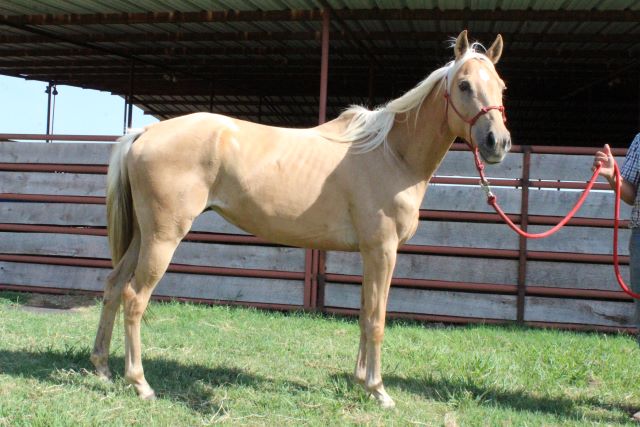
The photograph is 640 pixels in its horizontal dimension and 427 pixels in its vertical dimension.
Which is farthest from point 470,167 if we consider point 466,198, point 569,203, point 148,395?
point 148,395

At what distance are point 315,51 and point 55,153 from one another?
4048 mm

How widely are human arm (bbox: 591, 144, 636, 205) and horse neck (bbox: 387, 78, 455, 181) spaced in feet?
2.84

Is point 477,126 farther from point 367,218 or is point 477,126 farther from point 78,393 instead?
point 78,393

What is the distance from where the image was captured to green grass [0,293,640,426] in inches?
135

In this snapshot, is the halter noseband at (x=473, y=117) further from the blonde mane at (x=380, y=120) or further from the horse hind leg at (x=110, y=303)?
the horse hind leg at (x=110, y=303)

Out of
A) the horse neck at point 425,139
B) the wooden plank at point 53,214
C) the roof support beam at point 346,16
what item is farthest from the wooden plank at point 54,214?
the horse neck at point 425,139

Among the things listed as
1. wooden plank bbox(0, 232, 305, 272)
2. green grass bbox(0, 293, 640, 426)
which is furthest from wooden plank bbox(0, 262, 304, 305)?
green grass bbox(0, 293, 640, 426)

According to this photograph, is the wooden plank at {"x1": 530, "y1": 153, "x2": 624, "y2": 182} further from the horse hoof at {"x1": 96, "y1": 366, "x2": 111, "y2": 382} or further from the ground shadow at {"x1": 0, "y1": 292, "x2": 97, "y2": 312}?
the ground shadow at {"x1": 0, "y1": 292, "x2": 97, "y2": 312}

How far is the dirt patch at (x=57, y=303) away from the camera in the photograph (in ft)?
20.9

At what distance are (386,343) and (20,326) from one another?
315 cm

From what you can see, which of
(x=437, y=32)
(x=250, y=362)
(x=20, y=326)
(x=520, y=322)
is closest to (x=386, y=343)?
(x=250, y=362)

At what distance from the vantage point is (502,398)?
13.0 feet

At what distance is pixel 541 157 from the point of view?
619cm

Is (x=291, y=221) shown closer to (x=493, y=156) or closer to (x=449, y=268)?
(x=493, y=156)
